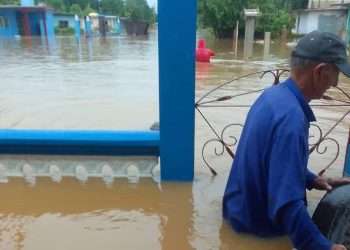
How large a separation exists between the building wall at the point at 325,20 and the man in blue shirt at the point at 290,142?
2652 cm

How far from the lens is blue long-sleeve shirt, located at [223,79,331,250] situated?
73.0 inches

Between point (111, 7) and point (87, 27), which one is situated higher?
point (111, 7)

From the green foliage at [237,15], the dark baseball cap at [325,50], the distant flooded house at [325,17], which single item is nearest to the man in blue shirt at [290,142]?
the dark baseball cap at [325,50]

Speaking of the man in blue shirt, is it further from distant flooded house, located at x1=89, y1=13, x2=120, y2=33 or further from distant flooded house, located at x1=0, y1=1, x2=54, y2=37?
distant flooded house, located at x1=89, y1=13, x2=120, y2=33

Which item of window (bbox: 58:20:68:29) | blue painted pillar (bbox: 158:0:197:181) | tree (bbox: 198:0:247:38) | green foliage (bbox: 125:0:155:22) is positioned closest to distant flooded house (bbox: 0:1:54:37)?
window (bbox: 58:20:68:29)

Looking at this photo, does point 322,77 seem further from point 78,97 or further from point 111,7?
point 111,7

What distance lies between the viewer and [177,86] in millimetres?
3254

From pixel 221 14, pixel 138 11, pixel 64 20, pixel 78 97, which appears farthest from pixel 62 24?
pixel 78 97

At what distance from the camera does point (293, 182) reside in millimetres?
1845

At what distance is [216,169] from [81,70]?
10.0 metres

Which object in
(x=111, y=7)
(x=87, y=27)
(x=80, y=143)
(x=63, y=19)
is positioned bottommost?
(x=87, y=27)

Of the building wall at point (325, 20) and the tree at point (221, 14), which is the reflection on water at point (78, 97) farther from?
the tree at point (221, 14)

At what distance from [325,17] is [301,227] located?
31092 millimetres

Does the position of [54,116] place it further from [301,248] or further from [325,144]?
[301,248]
